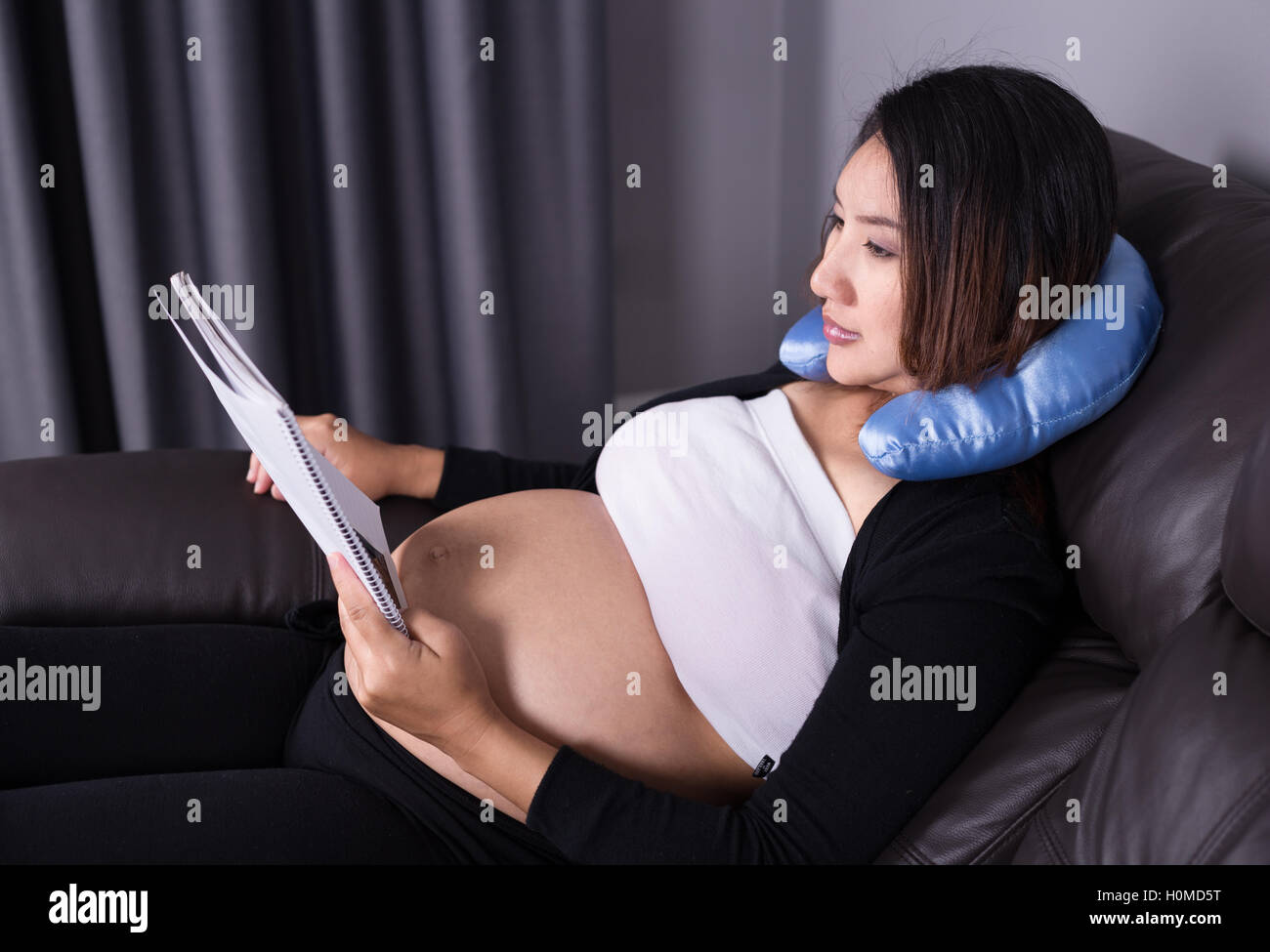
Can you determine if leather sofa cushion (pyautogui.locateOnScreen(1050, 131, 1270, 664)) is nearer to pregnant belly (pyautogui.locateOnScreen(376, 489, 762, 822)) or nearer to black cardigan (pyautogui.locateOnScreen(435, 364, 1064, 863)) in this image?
black cardigan (pyautogui.locateOnScreen(435, 364, 1064, 863))

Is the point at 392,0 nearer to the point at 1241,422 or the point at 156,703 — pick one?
the point at 156,703

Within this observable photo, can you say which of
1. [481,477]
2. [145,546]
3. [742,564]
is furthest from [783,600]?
[145,546]

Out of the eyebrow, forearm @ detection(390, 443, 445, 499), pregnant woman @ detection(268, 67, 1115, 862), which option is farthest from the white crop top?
forearm @ detection(390, 443, 445, 499)

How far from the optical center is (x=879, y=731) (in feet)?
2.83

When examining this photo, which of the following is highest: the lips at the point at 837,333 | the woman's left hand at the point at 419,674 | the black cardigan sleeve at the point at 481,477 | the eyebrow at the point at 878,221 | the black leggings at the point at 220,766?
the eyebrow at the point at 878,221

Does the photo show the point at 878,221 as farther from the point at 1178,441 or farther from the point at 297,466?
the point at 297,466

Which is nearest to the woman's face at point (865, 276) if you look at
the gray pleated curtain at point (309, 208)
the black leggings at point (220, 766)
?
the black leggings at point (220, 766)

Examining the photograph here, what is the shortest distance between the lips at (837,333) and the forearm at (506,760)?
48 centimetres

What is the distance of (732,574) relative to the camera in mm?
1004

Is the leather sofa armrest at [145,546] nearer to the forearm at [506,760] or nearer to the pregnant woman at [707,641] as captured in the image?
the pregnant woman at [707,641]

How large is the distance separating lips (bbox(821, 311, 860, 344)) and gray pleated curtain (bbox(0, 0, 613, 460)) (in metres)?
1.12

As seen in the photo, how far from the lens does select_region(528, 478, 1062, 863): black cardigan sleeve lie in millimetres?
864

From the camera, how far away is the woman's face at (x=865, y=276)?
986 millimetres
